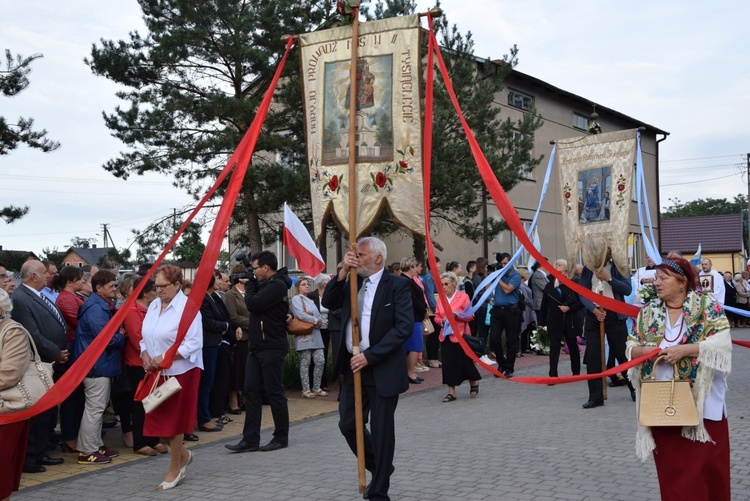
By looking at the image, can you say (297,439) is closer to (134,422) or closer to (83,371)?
(134,422)

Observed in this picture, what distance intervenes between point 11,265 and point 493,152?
13.0m

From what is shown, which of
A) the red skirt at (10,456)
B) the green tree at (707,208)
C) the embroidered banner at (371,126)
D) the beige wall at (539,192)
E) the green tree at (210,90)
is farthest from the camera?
the green tree at (707,208)

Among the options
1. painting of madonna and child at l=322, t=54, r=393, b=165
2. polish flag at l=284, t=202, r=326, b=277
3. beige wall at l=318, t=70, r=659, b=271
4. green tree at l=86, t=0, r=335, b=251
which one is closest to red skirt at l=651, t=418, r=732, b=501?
painting of madonna and child at l=322, t=54, r=393, b=165

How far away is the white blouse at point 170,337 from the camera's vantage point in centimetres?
691

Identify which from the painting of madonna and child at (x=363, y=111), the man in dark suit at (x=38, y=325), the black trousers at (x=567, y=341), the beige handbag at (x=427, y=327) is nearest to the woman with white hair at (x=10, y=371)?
the man in dark suit at (x=38, y=325)

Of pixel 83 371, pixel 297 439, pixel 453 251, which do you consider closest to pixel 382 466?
pixel 83 371

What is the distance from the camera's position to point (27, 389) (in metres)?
5.39

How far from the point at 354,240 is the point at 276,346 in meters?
2.24

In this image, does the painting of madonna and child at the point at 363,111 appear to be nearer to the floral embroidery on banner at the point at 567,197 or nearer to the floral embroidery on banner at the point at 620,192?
the floral embroidery on banner at the point at 620,192

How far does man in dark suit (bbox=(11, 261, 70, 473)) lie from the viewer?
24.1ft

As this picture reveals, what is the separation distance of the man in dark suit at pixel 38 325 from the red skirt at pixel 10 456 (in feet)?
6.40

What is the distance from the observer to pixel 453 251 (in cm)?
2664

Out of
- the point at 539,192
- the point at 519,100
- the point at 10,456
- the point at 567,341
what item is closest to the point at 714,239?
the point at 539,192

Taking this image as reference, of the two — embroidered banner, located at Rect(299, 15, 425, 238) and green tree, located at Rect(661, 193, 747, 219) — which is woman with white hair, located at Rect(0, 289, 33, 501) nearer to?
embroidered banner, located at Rect(299, 15, 425, 238)
